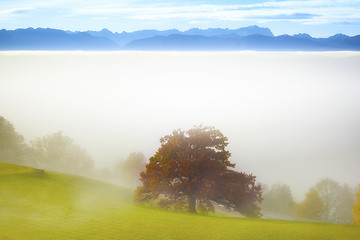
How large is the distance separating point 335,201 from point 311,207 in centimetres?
666

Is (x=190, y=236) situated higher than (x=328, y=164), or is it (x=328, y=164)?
(x=328, y=164)

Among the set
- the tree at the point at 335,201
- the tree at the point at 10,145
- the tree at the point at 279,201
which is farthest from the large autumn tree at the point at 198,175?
the tree at the point at 10,145

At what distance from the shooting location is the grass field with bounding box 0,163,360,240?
2694cm

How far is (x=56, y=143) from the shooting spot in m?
94.6

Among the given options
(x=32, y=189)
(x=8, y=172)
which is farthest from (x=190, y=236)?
(x=8, y=172)

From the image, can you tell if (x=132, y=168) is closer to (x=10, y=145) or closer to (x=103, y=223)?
(x=10, y=145)

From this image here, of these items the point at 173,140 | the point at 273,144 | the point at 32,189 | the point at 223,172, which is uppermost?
the point at 273,144

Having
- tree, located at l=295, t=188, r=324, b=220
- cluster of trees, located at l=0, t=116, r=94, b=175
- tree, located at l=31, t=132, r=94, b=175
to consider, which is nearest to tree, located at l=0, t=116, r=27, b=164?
cluster of trees, located at l=0, t=116, r=94, b=175

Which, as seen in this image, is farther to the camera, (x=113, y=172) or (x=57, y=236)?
(x=113, y=172)

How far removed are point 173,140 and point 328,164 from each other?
11231cm

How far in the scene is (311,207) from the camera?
260 feet

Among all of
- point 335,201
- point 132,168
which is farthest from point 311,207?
point 132,168

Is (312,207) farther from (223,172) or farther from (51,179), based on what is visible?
(51,179)

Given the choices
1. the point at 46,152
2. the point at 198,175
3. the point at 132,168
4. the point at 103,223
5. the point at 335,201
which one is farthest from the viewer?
the point at 132,168
